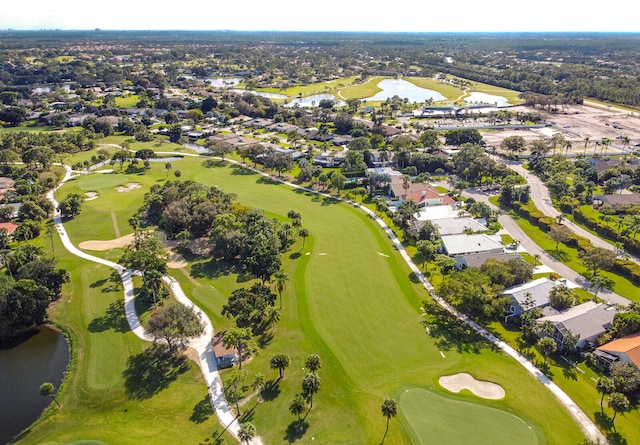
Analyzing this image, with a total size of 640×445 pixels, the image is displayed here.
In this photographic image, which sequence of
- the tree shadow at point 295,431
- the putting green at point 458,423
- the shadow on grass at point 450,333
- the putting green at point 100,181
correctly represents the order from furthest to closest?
the putting green at point 100,181, the shadow on grass at point 450,333, the tree shadow at point 295,431, the putting green at point 458,423

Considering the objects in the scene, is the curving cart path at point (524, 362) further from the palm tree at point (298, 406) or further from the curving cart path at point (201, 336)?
the curving cart path at point (201, 336)

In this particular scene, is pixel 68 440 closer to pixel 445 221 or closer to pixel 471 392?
pixel 471 392

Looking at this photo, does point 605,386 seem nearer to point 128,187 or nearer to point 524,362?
point 524,362

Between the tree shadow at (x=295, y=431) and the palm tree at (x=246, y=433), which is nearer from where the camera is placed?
the palm tree at (x=246, y=433)

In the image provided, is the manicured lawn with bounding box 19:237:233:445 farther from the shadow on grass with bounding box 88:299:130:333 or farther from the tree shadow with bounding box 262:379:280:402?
the tree shadow with bounding box 262:379:280:402

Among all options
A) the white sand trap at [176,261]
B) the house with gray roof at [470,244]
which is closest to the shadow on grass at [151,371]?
the white sand trap at [176,261]
